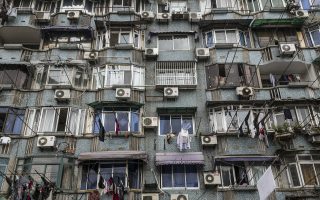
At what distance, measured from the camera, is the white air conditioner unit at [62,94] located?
19422mm

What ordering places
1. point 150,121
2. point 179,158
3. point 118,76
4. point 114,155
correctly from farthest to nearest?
point 118,76
point 150,121
point 179,158
point 114,155

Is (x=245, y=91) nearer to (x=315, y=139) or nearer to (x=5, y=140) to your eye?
(x=315, y=139)

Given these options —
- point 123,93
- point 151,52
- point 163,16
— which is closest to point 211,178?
point 123,93

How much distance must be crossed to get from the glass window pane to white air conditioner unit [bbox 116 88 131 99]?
4.27m

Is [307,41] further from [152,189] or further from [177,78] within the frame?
[152,189]

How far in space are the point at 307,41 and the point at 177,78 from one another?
8.12 meters

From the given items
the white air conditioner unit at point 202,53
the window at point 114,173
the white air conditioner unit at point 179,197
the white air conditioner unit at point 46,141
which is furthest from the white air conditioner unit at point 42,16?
the white air conditioner unit at point 179,197

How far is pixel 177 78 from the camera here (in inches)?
829

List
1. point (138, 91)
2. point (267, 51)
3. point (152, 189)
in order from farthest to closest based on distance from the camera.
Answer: point (267, 51) < point (138, 91) < point (152, 189)

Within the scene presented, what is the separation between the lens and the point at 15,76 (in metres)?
20.8

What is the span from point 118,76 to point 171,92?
3084mm

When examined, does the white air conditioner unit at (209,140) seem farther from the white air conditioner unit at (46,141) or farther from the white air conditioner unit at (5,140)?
the white air conditioner unit at (5,140)

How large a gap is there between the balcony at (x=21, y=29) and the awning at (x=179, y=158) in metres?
11.0

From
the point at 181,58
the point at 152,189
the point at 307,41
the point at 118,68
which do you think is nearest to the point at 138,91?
the point at 118,68
